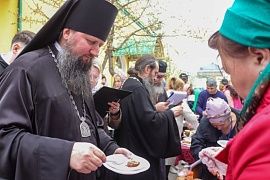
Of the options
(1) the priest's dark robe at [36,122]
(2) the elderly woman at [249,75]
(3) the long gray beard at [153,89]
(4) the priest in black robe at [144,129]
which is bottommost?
(4) the priest in black robe at [144,129]

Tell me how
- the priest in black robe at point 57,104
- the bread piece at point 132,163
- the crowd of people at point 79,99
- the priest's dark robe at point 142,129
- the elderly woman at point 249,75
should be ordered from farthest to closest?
the priest's dark robe at point 142,129, the bread piece at point 132,163, the priest in black robe at point 57,104, the crowd of people at point 79,99, the elderly woman at point 249,75

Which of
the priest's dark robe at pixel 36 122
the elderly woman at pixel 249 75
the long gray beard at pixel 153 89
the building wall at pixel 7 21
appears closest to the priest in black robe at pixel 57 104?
the priest's dark robe at pixel 36 122

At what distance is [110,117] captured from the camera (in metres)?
4.39

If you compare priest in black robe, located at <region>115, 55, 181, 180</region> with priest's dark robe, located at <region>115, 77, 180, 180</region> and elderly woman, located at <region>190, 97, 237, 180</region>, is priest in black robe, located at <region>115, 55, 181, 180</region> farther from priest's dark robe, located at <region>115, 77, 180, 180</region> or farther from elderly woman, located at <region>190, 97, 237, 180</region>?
elderly woman, located at <region>190, 97, 237, 180</region>

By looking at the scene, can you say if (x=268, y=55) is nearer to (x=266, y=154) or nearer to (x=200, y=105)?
(x=266, y=154)

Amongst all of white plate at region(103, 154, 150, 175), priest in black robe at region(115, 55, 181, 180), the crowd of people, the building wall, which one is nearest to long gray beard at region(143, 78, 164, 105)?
priest in black robe at region(115, 55, 181, 180)

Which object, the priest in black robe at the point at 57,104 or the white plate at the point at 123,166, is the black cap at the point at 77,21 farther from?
the white plate at the point at 123,166

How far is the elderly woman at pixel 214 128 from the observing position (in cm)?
411

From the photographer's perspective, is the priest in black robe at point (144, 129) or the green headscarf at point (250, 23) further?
the priest in black robe at point (144, 129)

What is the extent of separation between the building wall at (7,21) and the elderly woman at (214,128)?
5542mm


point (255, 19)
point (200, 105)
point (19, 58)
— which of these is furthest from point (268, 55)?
point (200, 105)

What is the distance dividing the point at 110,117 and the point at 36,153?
7.03 ft

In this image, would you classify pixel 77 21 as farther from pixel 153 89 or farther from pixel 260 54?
pixel 153 89

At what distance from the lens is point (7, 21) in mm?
8703
